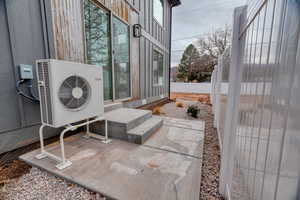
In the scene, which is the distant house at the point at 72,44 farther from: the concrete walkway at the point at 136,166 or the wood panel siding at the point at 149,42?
the concrete walkway at the point at 136,166

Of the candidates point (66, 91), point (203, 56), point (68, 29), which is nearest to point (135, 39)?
point (68, 29)

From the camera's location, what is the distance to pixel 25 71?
1.81 metres

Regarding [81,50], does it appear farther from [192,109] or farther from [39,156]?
[192,109]

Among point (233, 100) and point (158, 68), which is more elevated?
point (158, 68)

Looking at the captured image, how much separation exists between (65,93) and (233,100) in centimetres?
180

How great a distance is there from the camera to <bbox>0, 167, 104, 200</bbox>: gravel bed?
1.13 meters

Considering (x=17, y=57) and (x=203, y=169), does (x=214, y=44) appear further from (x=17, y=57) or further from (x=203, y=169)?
(x=17, y=57)

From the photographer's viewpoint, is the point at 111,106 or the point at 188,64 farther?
the point at 188,64

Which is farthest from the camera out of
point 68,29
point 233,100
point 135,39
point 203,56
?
point 203,56

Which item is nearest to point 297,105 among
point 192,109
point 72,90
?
point 72,90

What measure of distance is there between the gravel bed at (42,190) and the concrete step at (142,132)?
965 millimetres

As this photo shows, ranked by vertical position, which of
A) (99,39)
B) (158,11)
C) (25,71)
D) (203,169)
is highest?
(158,11)

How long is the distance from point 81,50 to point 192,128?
2681 mm

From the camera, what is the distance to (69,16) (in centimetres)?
229
